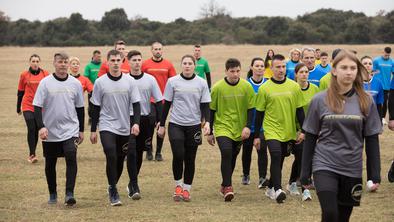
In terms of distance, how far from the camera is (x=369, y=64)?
12.4 m

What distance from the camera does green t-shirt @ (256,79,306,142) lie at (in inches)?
415

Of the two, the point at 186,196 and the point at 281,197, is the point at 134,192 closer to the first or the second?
the point at 186,196

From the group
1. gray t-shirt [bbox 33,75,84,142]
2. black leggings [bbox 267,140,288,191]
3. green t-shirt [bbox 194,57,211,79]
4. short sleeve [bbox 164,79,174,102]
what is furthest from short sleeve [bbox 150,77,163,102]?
green t-shirt [bbox 194,57,211,79]

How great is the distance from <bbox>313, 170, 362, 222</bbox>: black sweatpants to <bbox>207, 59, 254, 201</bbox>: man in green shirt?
13.8 feet

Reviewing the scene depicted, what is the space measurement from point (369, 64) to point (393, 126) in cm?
146

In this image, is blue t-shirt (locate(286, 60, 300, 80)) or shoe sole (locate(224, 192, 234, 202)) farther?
blue t-shirt (locate(286, 60, 300, 80))

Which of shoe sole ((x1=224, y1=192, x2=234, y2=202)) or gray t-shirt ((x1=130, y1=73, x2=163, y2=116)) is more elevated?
gray t-shirt ((x1=130, y1=73, x2=163, y2=116))

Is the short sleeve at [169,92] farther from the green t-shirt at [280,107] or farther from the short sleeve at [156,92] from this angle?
the green t-shirt at [280,107]

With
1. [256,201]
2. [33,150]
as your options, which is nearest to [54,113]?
[256,201]

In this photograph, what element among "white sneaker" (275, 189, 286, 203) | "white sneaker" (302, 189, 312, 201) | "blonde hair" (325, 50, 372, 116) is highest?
"blonde hair" (325, 50, 372, 116)

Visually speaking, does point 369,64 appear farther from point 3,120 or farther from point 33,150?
point 3,120

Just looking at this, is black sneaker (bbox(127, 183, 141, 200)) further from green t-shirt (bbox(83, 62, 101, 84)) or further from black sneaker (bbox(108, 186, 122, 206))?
green t-shirt (bbox(83, 62, 101, 84))

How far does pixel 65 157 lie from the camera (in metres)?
10.4

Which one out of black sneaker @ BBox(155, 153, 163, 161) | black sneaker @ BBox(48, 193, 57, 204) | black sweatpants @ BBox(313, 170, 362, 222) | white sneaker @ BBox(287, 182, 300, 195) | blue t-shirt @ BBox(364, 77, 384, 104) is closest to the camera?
black sweatpants @ BBox(313, 170, 362, 222)
